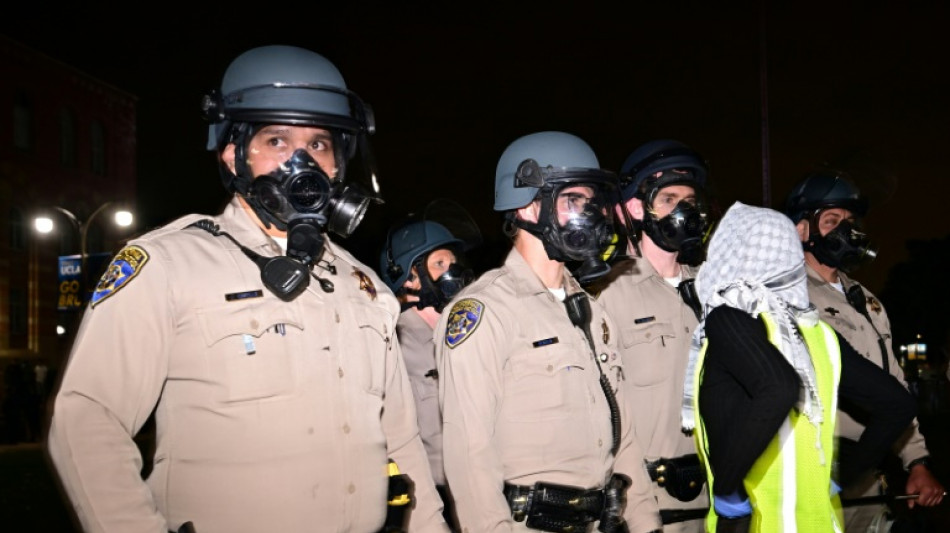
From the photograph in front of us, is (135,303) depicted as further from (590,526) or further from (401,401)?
(590,526)

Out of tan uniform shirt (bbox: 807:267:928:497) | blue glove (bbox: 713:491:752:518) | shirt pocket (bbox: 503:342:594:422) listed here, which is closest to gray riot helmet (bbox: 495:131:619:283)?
shirt pocket (bbox: 503:342:594:422)

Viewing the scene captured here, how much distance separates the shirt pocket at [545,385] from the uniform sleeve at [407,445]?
52 centimetres

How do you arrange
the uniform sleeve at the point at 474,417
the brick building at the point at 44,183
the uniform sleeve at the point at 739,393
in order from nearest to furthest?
the uniform sleeve at the point at 739,393 < the uniform sleeve at the point at 474,417 < the brick building at the point at 44,183

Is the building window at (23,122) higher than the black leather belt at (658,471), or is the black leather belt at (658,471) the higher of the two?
the building window at (23,122)

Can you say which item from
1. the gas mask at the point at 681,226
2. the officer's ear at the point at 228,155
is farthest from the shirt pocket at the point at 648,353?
the officer's ear at the point at 228,155

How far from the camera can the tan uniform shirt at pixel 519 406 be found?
3.58m

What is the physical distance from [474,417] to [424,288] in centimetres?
325

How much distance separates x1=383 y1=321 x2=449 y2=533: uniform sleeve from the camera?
10.9 ft

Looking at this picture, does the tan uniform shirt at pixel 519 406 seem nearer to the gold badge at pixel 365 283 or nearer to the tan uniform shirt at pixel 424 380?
the gold badge at pixel 365 283

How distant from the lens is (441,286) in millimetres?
6781

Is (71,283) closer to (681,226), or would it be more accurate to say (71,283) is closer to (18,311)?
(681,226)

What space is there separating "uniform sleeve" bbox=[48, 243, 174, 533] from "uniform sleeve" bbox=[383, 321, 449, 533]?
3.14 feet

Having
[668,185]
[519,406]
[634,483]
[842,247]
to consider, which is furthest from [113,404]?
[842,247]

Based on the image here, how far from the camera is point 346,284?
333 centimetres
